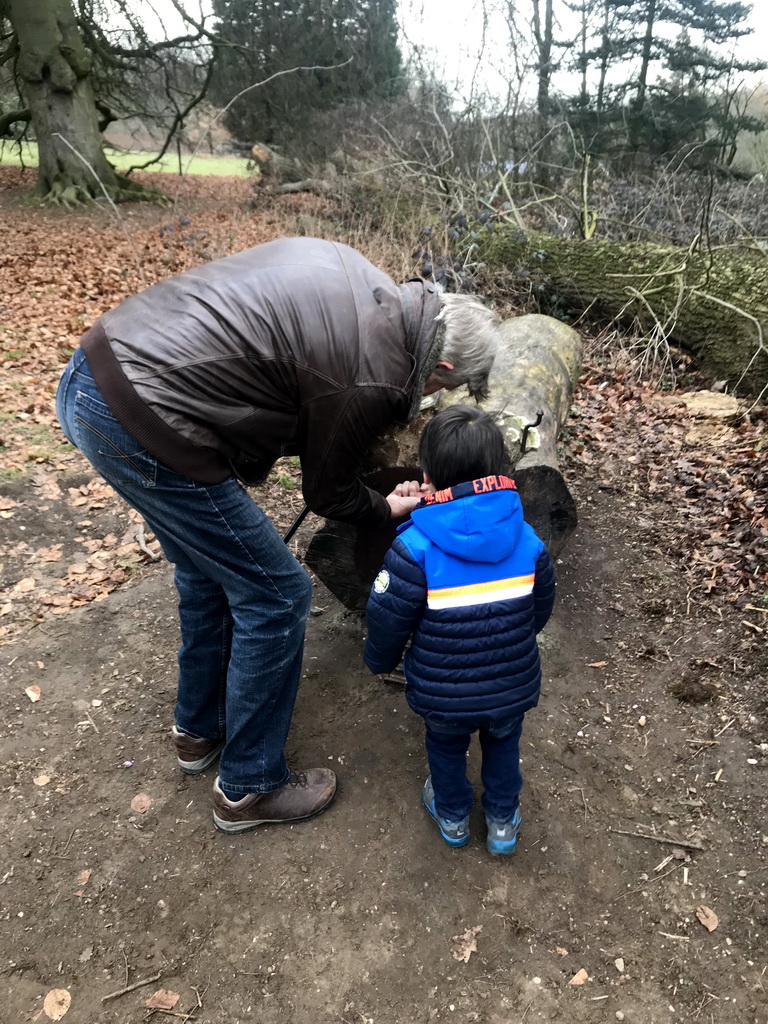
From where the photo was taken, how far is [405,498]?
253 centimetres

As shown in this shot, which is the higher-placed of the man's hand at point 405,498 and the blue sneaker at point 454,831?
the man's hand at point 405,498

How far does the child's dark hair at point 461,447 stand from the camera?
1.92 m

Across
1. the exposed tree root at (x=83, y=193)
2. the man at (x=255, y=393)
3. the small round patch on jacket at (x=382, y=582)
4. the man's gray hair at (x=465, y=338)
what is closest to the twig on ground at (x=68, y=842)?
the man at (x=255, y=393)

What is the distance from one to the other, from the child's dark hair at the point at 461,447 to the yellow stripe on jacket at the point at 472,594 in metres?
0.31

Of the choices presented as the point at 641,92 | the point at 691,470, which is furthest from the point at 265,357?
the point at 641,92

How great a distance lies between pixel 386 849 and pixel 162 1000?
831 mm

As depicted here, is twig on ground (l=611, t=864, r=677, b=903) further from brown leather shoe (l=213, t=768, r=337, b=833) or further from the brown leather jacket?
the brown leather jacket

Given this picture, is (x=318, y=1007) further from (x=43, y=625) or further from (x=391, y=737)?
(x=43, y=625)

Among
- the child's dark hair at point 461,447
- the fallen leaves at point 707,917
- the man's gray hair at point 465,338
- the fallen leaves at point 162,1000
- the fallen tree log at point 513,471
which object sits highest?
the man's gray hair at point 465,338

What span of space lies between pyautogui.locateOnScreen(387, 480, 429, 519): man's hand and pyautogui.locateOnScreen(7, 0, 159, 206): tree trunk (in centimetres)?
1076

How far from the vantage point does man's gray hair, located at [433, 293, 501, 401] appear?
2.03 m

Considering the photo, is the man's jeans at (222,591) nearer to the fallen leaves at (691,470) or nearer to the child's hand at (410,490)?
the child's hand at (410,490)

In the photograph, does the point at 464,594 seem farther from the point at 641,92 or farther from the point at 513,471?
the point at 641,92

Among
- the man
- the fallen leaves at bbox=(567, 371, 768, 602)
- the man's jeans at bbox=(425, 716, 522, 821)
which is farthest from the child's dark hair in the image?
the fallen leaves at bbox=(567, 371, 768, 602)
